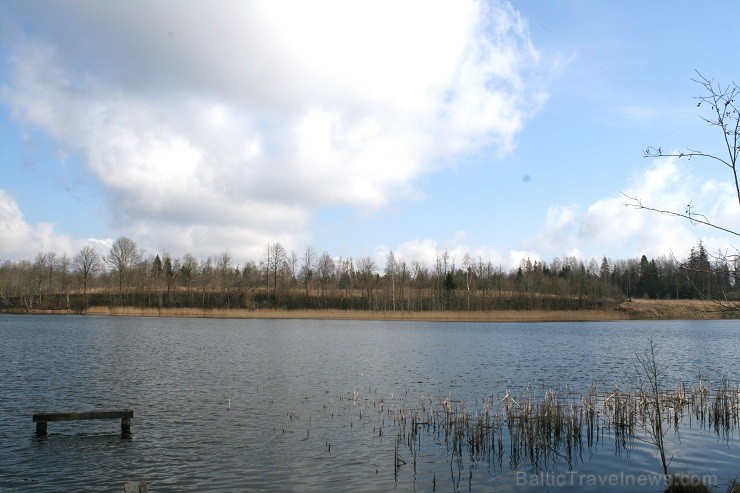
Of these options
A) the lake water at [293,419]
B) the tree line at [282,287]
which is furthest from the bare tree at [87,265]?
the lake water at [293,419]

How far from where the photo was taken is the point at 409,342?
43.3 meters

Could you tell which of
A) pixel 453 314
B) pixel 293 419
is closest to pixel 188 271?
pixel 453 314

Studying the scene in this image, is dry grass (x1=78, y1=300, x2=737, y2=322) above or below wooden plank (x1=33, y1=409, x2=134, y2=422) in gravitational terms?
below

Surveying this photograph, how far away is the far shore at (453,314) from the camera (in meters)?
76.5

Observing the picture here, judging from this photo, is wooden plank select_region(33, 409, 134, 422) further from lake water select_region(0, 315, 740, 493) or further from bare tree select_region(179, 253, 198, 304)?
bare tree select_region(179, 253, 198, 304)

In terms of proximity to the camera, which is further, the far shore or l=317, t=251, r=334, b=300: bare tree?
l=317, t=251, r=334, b=300: bare tree

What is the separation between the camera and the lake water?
1091cm

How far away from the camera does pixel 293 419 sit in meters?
15.9

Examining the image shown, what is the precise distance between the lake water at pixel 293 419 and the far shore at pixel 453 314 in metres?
40.9

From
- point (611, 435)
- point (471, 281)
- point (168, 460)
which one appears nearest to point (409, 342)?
point (611, 435)

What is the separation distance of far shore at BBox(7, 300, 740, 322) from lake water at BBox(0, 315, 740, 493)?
40.9 m

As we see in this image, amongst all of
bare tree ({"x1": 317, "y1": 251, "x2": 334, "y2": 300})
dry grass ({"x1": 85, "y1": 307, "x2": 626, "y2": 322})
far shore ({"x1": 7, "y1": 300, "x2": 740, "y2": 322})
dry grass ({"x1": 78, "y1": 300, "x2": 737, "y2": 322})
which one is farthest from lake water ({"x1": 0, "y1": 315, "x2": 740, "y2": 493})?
bare tree ({"x1": 317, "y1": 251, "x2": 334, "y2": 300})

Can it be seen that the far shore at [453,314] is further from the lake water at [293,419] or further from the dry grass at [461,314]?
the lake water at [293,419]

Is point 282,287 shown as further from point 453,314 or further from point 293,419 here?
point 293,419
